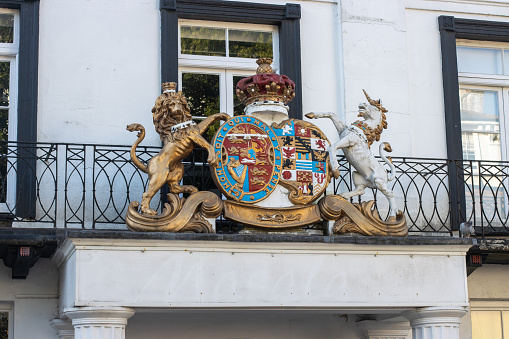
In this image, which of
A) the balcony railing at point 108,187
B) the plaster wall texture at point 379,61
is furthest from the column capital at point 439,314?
the plaster wall texture at point 379,61

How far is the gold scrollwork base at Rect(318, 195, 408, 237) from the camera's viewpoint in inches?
410

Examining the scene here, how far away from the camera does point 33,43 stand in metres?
11.7

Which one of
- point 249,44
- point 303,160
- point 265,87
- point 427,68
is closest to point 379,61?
point 427,68

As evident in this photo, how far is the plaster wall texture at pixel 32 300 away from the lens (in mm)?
11078

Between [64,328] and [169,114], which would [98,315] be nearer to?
[64,328]

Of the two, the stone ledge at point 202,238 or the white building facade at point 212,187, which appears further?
the white building facade at point 212,187

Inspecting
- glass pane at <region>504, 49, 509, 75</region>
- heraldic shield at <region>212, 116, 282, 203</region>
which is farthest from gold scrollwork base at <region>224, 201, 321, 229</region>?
glass pane at <region>504, 49, 509, 75</region>

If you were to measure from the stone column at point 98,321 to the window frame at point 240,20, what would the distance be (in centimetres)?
359

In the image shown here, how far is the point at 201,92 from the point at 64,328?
3.60 m

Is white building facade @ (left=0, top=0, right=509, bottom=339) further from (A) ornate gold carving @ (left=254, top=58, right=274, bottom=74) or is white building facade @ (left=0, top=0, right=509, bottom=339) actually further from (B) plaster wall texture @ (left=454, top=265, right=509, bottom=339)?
(A) ornate gold carving @ (left=254, top=58, right=274, bottom=74)

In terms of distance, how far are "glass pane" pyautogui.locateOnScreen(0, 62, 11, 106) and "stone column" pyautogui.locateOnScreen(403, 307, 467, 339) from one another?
5.70 m

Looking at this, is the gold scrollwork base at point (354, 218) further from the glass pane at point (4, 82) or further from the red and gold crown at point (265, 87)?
the glass pane at point (4, 82)

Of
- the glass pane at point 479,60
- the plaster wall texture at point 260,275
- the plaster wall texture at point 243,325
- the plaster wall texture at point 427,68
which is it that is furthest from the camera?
the glass pane at point 479,60

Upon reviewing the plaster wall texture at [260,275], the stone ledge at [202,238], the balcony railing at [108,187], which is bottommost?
the plaster wall texture at [260,275]
